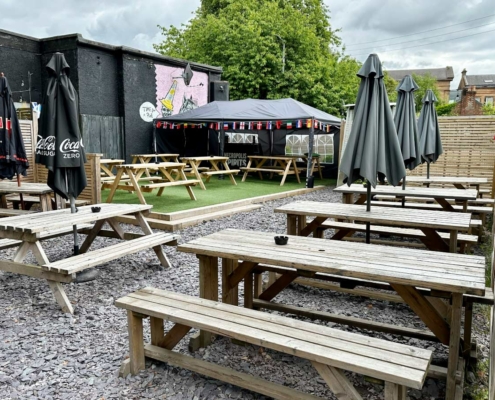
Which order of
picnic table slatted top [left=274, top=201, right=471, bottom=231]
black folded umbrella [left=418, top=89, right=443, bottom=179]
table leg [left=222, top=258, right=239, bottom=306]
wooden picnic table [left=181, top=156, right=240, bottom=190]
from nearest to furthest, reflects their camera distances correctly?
table leg [left=222, top=258, right=239, bottom=306] < picnic table slatted top [left=274, top=201, right=471, bottom=231] < black folded umbrella [left=418, top=89, right=443, bottom=179] < wooden picnic table [left=181, top=156, right=240, bottom=190]

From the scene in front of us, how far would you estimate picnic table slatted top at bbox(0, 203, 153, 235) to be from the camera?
3844 mm

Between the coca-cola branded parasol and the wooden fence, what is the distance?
122 inches

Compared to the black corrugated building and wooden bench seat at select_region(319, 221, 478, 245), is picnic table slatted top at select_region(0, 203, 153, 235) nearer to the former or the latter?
wooden bench seat at select_region(319, 221, 478, 245)

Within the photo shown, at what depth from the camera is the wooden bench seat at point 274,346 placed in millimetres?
1945

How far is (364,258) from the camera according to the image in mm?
2805

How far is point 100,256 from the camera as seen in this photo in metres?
4.02

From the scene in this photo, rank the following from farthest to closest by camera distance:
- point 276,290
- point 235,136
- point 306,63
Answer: point 306,63, point 235,136, point 276,290

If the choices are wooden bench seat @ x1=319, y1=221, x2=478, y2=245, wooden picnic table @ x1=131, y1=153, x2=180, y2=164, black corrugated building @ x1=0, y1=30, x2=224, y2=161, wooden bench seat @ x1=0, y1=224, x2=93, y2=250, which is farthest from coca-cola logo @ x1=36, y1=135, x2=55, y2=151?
black corrugated building @ x1=0, y1=30, x2=224, y2=161

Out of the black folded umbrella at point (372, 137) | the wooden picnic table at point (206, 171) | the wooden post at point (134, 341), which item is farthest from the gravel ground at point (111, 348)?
the wooden picnic table at point (206, 171)

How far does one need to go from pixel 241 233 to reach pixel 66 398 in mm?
1664

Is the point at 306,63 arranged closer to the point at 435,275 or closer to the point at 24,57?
the point at 24,57

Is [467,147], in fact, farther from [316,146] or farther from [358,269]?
[358,269]

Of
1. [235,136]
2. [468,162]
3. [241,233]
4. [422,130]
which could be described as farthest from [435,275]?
[235,136]

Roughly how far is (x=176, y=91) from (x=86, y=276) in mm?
11565
